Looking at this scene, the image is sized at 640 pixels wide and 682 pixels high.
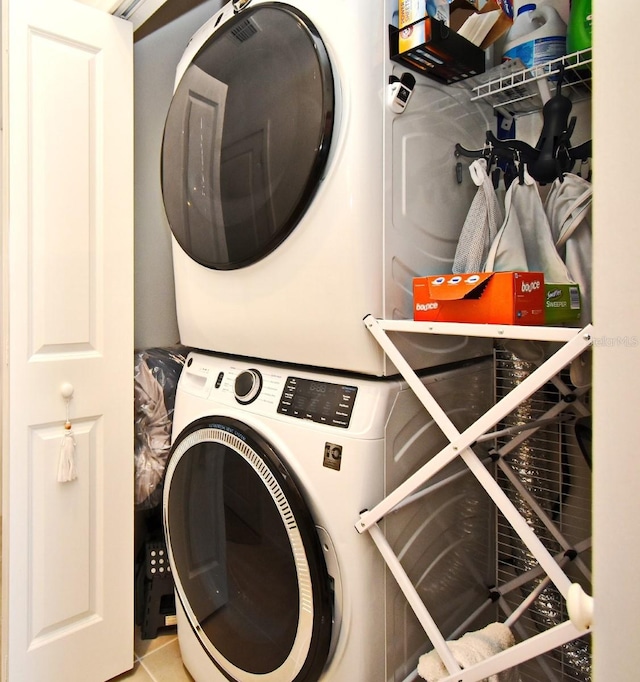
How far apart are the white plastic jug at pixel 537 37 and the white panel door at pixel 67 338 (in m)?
1.22

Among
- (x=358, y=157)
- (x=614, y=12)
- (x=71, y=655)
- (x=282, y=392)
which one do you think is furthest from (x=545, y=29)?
(x=71, y=655)

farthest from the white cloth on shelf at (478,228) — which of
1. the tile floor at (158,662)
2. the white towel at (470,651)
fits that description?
the tile floor at (158,662)

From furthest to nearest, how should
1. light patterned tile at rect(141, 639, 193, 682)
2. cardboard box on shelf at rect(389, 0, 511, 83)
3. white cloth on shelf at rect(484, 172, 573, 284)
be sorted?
light patterned tile at rect(141, 639, 193, 682) → white cloth on shelf at rect(484, 172, 573, 284) → cardboard box on shelf at rect(389, 0, 511, 83)

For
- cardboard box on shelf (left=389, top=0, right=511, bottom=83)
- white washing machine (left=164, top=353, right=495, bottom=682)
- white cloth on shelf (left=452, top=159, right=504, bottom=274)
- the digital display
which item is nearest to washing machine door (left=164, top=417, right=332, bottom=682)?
white washing machine (left=164, top=353, right=495, bottom=682)

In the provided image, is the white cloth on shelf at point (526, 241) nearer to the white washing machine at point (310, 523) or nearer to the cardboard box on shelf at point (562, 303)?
the cardboard box on shelf at point (562, 303)

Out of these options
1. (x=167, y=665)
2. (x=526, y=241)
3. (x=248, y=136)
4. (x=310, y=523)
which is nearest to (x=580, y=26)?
(x=526, y=241)

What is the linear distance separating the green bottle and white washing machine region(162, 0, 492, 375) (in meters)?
0.27

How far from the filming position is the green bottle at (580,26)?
1167 millimetres

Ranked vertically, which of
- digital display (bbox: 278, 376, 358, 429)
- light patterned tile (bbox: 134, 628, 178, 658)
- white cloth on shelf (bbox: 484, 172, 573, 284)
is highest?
white cloth on shelf (bbox: 484, 172, 573, 284)

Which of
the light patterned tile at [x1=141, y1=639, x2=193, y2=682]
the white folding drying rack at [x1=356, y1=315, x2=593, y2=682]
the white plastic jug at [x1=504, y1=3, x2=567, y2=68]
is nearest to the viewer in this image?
the white folding drying rack at [x1=356, y1=315, x2=593, y2=682]

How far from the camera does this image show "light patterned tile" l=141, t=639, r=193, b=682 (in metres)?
1.63

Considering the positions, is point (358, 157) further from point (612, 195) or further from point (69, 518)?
point (69, 518)

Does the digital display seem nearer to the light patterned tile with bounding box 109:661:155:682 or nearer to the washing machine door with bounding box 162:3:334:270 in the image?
the washing machine door with bounding box 162:3:334:270

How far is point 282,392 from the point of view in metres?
1.25
